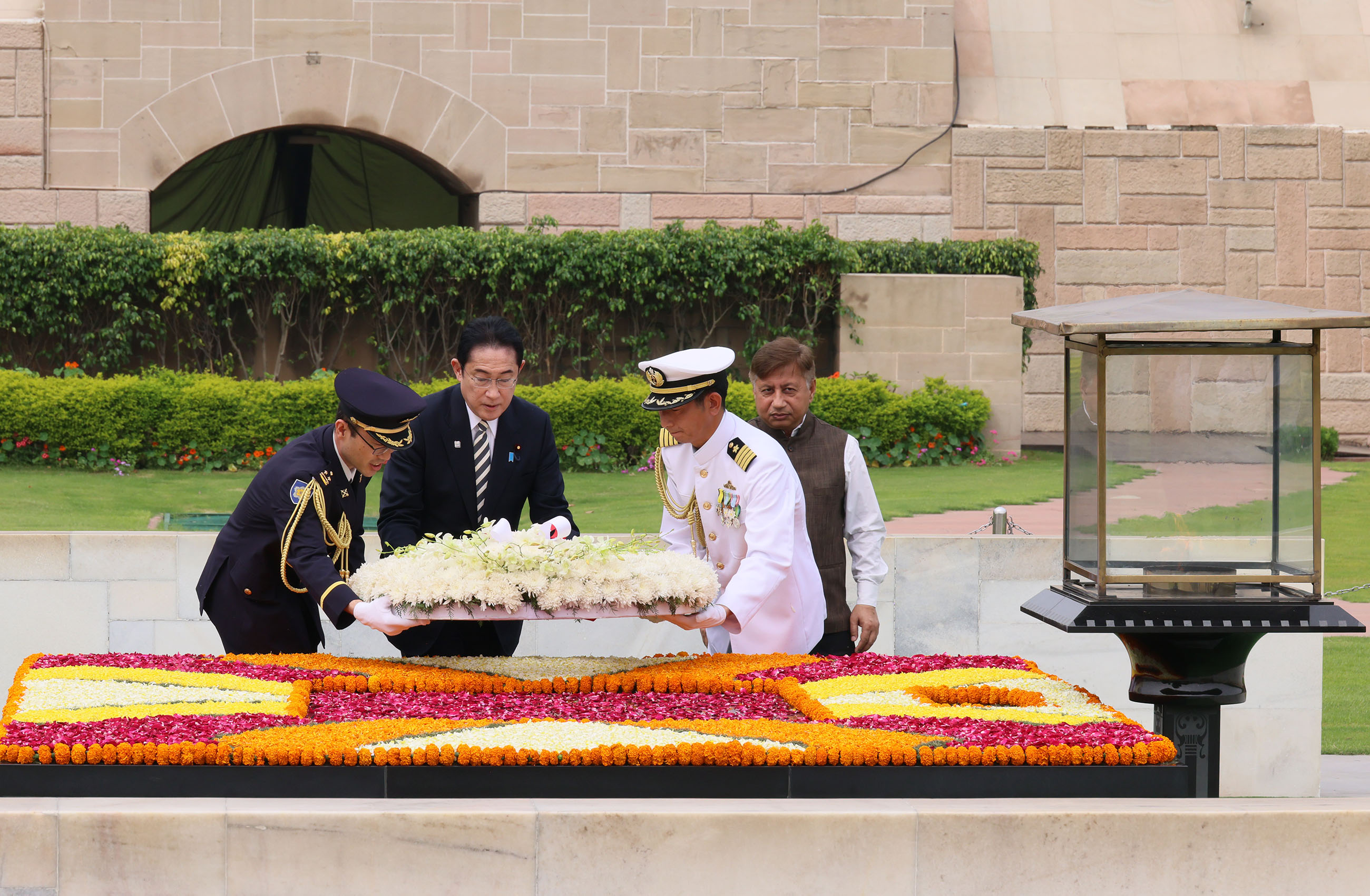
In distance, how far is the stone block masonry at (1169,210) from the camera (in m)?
15.0

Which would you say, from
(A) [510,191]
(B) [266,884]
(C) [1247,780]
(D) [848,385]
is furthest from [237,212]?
(B) [266,884]

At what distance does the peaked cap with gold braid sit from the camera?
424cm

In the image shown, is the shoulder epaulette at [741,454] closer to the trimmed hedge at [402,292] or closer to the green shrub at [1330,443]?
the trimmed hedge at [402,292]

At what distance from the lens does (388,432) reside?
4273mm

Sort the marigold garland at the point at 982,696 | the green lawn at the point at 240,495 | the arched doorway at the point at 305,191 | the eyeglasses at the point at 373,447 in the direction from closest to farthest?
the marigold garland at the point at 982,696
the eyeglasses at the point at 373,447
the green lawn at the point at 240,495
the arched doorway at the point at 305,191

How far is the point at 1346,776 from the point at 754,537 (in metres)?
3.46

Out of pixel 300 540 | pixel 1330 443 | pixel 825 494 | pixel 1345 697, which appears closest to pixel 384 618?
pixel 300 540

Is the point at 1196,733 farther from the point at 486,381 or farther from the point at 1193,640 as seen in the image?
the point at 486,381

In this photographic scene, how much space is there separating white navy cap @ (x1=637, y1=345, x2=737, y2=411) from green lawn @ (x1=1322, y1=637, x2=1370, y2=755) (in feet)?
13.7

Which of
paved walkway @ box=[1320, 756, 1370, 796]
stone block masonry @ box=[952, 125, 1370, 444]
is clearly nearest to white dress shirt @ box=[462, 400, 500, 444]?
paved walkway @ box=[1320, 756, 1370, 796]


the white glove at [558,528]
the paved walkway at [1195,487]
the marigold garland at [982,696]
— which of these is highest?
the paved walkway at [1195,487]

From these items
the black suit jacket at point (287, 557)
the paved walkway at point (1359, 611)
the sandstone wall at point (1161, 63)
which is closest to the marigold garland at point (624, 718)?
the black suit jacket at point (287, 557)

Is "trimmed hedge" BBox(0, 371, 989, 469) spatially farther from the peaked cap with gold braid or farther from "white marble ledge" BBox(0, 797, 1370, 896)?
"white marble ledge" BBox(0, 797, 1370, 896)

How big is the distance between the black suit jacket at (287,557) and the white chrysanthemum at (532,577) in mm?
270
